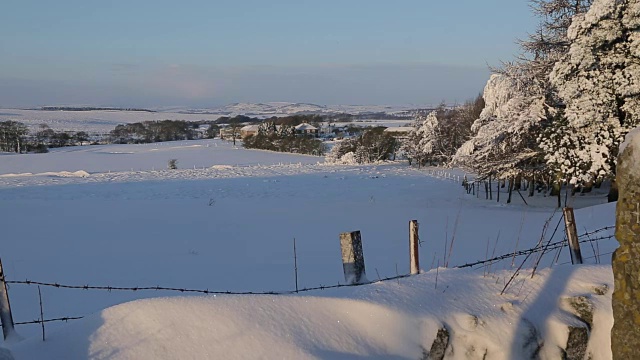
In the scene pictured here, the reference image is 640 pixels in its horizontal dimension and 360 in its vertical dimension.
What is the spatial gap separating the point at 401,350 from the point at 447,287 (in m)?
0.88

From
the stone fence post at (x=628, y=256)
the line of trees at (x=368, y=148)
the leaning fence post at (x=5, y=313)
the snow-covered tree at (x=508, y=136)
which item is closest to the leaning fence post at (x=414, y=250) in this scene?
the stone fence post at (x=628, y=256)

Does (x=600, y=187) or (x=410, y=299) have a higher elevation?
(x=410, y=299)

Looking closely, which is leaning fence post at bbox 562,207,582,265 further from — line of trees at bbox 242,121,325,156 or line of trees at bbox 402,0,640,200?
line of trees at bbox 242,121,325,156

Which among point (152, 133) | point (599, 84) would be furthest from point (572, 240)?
point (152, 133)

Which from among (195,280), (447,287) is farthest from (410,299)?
(195,280)

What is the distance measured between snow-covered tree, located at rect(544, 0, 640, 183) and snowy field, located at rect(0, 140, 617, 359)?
2.43 meters

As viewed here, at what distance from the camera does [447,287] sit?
455 centimetres

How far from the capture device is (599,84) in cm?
1750

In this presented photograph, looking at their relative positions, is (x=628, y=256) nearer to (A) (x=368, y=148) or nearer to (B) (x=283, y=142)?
(A) (x=368, y=148)

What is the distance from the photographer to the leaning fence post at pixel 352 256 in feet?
16.3

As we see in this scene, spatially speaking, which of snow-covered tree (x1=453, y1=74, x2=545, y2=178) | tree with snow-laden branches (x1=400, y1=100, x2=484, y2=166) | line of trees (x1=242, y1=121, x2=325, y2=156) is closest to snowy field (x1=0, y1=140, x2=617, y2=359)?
snow-covered tree (x1=453, y1=74, x2=545, y2=178)

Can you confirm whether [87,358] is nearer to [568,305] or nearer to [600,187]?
[568,305]

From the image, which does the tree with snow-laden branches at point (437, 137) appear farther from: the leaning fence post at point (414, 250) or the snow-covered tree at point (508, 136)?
the leaning fence post at point (414, 250)

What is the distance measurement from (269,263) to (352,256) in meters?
8.69
